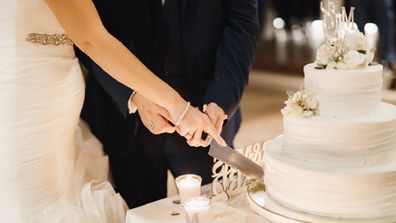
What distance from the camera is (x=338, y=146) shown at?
1.74 m

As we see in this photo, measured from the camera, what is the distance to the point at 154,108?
2.11m

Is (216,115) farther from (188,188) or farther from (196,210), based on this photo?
(196,210)

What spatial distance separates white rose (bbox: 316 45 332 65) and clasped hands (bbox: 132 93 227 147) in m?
0.44

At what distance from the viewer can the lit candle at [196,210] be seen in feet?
5.88

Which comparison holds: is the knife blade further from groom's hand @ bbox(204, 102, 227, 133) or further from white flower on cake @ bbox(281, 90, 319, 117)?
white flower on cake @ bbox(281, 90, 319, 117)

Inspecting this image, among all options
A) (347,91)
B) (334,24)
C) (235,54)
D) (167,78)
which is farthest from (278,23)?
(347,91)

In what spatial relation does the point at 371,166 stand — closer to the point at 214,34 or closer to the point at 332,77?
the point at 332,77

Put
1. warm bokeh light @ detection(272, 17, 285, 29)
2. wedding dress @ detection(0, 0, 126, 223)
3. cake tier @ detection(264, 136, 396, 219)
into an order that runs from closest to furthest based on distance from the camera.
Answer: cake tier @ detection(264, 136, 396, 219)
wedding dress @ detection(0, 0, 126, 223)
warm bokeh light @ detection(272, 17, 285, 29)

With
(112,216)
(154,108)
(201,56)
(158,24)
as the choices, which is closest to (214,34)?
(201,56)

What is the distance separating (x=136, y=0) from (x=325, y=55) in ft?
2.76

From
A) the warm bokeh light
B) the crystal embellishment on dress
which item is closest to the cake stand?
the crystal embellishment on dress

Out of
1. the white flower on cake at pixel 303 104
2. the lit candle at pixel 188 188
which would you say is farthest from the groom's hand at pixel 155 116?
the white flower on cake at pixel 303 104

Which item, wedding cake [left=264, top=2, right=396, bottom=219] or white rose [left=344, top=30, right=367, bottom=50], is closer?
wedding cake [left=264, top=2, right=396, bottom=219]

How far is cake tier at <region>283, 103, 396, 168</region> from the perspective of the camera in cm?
172
